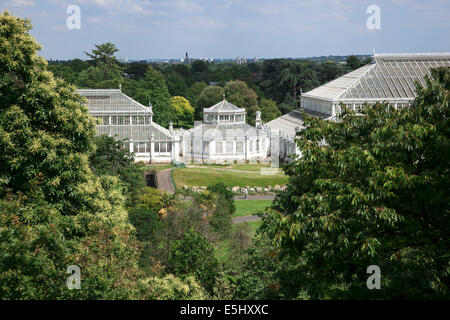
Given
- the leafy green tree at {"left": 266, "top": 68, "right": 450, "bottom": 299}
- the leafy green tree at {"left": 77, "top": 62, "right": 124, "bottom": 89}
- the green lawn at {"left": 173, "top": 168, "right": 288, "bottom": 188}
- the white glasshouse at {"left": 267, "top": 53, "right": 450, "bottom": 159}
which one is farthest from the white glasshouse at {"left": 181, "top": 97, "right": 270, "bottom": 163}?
the leafy green tree at {"left": 266, "top": 68, "right": 450, "bottom": 299}

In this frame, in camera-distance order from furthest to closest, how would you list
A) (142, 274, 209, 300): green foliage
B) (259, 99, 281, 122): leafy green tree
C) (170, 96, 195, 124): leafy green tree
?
(170, 96, 195, 124): leafy green tree < (259, 99, 281, 122): leafy green tree < (142, 274, 209, 300): green foliage

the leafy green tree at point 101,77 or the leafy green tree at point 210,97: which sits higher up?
the leafy green tree at point 101,77

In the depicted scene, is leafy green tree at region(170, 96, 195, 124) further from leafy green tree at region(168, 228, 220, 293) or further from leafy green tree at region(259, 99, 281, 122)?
leafy green tree at region(168, 228, 220, 293)

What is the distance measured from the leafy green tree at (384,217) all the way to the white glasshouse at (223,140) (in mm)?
45788

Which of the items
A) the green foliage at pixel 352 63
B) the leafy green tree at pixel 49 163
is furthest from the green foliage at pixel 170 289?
the green foliage at pixel 352 63

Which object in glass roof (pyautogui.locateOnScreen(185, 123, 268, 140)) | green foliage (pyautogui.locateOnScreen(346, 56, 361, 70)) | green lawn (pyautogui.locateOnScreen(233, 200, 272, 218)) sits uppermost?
green foliage (pyautogui.locateOnScreen(346, 56, 361, 70))

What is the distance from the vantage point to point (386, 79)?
6309cm

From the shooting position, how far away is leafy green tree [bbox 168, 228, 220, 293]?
72.9 feet

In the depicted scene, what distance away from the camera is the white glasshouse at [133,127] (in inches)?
2304

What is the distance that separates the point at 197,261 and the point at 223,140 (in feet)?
126

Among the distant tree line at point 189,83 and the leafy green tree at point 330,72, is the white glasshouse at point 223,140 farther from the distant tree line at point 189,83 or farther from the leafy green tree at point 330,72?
the leafy green tree at point 330,72

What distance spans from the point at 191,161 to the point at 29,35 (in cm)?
4024

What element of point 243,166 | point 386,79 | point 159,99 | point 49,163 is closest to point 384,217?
point 49,163

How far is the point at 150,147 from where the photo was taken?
2312 inches
